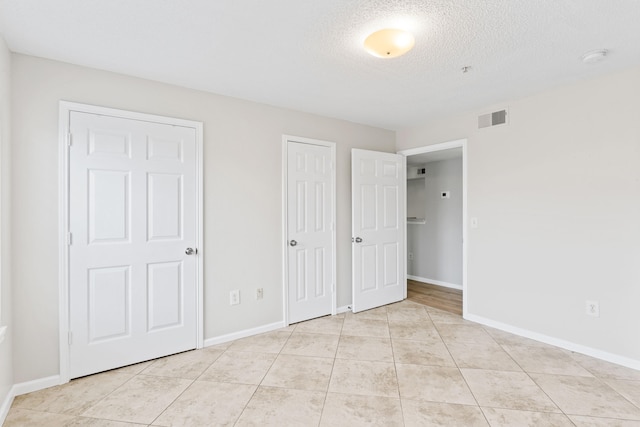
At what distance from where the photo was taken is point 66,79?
232 centimetres

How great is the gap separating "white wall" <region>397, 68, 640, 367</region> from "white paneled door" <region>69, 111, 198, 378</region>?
306cm

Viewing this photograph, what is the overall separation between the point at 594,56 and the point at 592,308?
80.5 inches

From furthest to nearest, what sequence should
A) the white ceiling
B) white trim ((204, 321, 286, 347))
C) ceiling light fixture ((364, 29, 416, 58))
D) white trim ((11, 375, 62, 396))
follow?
A: white trim ((204, 321, 286, 347)) → white trim ((11, 375, 62, 396)) → ceiling light fixture ((364, 29, 416, 58)) → the white ceiling

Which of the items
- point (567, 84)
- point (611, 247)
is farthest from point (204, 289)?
point (567, 84)

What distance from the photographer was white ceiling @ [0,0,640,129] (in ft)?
5.68

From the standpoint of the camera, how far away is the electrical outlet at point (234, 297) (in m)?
3.06

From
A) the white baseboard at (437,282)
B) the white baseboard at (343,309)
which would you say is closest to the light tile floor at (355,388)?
the white baseboard at (343,309)

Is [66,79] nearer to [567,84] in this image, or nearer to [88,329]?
[88,329]

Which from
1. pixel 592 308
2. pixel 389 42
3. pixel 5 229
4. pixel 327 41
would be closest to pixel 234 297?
pixel 5 229

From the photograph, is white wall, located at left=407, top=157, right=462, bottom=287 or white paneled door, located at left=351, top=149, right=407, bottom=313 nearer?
white paneled door, located at left=351, top=149, right=407, bottom=313

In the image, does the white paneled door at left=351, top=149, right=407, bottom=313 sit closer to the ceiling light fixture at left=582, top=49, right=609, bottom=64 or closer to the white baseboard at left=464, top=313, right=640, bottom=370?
the white baseboard at left=464, top=313, right=640, bottom=370

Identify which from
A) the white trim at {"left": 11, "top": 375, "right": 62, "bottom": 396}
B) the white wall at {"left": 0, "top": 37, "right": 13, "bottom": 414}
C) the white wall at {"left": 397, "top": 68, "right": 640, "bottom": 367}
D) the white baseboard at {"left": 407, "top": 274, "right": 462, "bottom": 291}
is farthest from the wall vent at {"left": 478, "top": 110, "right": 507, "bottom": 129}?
the white trim at {"left": 11, "top": 375, "right": 62, "bottom": 396}

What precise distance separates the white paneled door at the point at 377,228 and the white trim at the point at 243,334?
3.32 ft

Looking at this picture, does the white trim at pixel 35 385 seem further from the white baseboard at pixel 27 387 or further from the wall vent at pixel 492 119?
the wall vent at pixel 492 119
